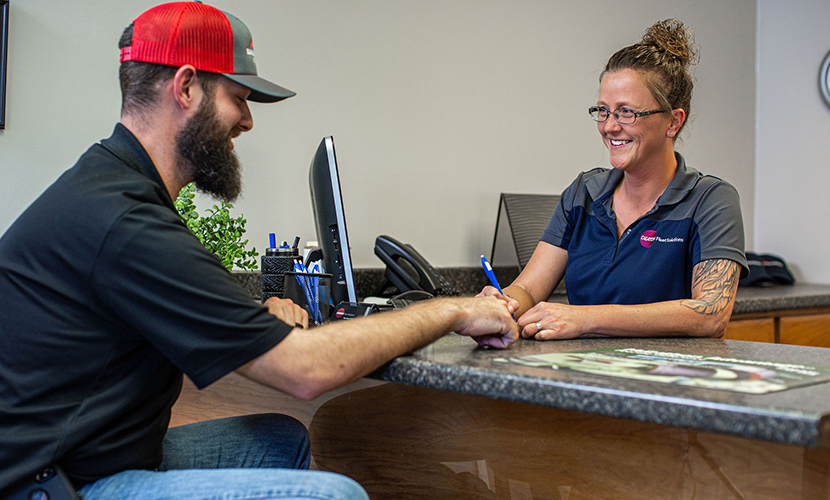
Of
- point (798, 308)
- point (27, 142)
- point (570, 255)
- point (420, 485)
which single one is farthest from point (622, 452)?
point (798, 308)

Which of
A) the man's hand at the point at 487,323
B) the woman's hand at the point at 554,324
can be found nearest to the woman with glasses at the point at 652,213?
the woman's hand at the point at 554,324

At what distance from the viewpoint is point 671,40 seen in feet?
4.83

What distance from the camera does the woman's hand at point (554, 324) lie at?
1.15m

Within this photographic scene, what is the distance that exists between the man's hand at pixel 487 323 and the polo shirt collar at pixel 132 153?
0.49 meters

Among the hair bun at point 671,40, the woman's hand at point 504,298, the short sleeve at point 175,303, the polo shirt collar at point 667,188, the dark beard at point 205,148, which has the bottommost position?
the woman's hand at point 504,298

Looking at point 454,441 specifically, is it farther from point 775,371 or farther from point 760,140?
point 760,140

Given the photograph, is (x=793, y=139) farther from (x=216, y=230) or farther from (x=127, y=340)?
(x=127, y=340)

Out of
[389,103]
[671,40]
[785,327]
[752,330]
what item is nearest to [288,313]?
[671,40]

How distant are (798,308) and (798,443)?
213 centimetres

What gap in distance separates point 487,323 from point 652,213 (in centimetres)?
68

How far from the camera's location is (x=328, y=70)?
2.15 metres

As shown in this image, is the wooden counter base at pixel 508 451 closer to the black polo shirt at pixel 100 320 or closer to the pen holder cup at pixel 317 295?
the pen holder cup at pixel 317 295

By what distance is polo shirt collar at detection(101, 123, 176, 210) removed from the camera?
0.98 m

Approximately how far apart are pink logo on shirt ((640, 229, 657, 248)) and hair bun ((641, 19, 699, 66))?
0.41 m
